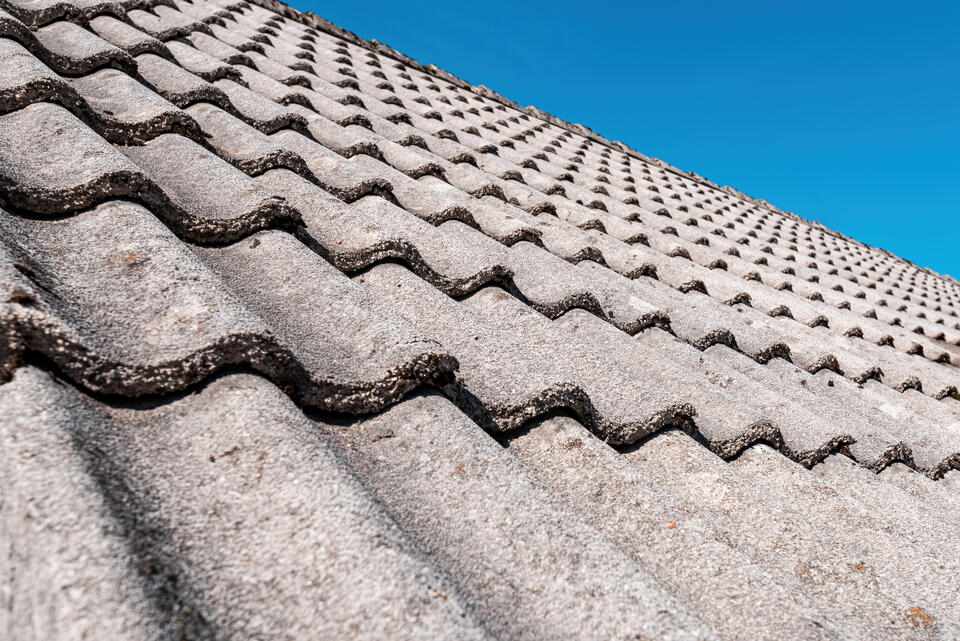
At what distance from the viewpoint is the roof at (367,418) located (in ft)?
2.63

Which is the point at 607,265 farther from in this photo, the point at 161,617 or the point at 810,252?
the point at 810,252

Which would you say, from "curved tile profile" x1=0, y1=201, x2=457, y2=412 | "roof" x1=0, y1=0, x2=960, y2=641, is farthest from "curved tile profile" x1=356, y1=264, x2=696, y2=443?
"curved tile profile" x1=0, y1=201, x2=457, y2=412

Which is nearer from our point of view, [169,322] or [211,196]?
[169,322]

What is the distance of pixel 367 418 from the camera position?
1231 millimetres

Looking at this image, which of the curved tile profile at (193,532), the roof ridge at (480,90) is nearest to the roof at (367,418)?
the curved tile profile at (193,532)

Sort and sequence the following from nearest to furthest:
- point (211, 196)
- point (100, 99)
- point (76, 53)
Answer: point (211, 196)
point (100, 99)
point (76, 53)

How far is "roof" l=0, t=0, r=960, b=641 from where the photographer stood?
80cm

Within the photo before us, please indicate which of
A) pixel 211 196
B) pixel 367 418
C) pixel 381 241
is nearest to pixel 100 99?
pixel 211 196

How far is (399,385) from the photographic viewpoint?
1250 millimetres

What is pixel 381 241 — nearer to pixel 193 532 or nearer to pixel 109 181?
pixel 109 181

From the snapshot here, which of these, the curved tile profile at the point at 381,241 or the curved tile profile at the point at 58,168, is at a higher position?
the curved tile profile at the point at 381,241

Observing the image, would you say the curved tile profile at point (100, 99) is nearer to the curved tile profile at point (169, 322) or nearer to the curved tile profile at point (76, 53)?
the curved tile profile at point (76, 53)

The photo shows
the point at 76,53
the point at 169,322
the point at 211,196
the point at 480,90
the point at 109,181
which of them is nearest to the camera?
the point at 169,322

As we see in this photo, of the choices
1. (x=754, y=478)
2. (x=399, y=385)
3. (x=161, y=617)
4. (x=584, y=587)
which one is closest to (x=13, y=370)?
(x=161, y=617)
